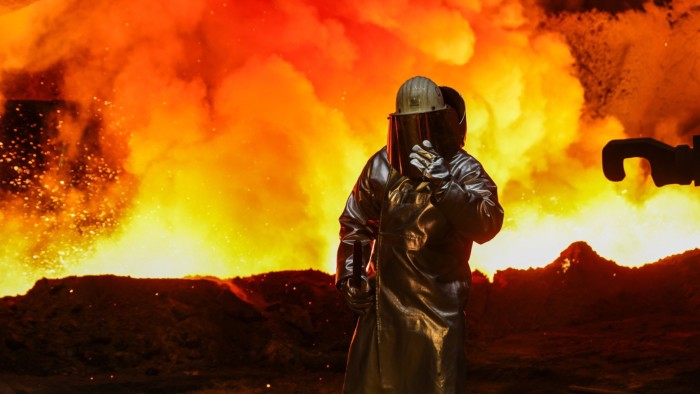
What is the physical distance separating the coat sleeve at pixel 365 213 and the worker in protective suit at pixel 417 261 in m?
0.01

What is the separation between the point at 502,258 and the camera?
1327cm

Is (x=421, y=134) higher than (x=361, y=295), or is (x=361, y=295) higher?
(x=421, y=134)

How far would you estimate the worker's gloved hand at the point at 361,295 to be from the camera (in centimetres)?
401

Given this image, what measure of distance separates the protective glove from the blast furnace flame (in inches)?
371

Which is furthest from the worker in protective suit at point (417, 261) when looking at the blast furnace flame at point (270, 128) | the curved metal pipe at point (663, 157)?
the blast furnace flame at point (270, 128)

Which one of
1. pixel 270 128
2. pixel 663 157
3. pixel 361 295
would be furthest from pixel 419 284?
pixel 270 128

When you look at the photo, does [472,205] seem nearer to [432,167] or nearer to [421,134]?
[432,167]

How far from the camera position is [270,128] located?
1377 cm

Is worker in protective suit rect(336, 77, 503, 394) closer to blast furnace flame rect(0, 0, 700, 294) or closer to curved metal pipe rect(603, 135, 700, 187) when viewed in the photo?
curved metal pipe rect(603, 135, 700, 187)

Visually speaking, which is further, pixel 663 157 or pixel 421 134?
pixel 421 134

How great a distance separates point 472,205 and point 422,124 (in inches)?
19.3

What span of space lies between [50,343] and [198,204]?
4.74 m

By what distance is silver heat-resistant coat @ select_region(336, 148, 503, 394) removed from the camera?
12.5ft

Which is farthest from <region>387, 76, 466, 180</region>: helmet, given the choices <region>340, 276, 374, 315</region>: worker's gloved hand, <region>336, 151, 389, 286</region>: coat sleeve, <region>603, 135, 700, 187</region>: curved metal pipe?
<region>603, 135, 700, 187</region>: curved metal pipe
